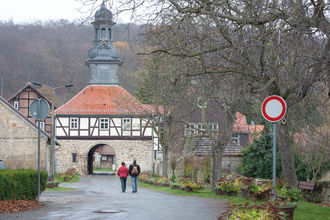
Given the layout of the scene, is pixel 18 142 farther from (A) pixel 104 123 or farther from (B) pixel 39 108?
(A) pixel 104 123

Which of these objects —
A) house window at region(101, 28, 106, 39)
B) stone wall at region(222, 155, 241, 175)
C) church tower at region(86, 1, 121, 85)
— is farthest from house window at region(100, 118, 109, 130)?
stone wall at region(222, 155, 241, 175)

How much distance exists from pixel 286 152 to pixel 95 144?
1605 inches

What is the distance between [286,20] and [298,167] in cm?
1973

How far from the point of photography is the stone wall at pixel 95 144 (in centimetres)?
5203

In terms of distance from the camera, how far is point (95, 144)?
171 ft

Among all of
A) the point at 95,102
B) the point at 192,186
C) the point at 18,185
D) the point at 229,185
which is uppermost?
the point at 95,102

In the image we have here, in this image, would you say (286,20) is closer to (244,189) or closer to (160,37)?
(160,37)

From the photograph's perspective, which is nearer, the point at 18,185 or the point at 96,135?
the point at 18,185

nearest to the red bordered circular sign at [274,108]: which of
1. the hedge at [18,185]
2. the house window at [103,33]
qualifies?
the hedge at [18,185]

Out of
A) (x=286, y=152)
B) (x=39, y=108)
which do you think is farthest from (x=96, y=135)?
(x=286, y=152)

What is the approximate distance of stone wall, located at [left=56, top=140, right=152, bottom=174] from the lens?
52.0 metres

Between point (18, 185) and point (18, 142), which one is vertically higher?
point (18, 142)

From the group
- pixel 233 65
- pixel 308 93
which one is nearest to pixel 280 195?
pixel 308 93

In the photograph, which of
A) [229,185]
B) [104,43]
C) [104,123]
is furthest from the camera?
[104,43]
